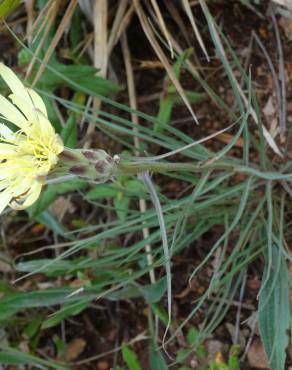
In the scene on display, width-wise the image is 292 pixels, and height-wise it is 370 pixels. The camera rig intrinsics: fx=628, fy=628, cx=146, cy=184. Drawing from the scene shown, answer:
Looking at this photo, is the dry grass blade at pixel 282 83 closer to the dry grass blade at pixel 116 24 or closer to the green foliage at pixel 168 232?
the green foliage at pixel 168 232

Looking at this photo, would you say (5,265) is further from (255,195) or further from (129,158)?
(129,158)

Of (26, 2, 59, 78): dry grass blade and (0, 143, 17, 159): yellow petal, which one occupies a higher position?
(26, 2, 59, 78): dry grass blade

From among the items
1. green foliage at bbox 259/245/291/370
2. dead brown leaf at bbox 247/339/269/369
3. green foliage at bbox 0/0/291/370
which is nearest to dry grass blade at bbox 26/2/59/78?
green foliage at bbox 0/0/291/370

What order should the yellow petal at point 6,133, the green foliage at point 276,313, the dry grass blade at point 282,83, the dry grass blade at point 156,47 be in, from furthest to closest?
1. the dry grass blade at point 282,83
2. the dry grass blade at point 156,47
3. the green foliage at point 276,313
4. the yellow petal at point 6,133

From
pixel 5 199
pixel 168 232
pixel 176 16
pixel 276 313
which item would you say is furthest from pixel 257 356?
pixel 176 16

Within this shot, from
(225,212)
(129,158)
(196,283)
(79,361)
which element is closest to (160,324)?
(196,283)

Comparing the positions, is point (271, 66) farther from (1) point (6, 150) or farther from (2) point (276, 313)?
(1) point (6, 150)

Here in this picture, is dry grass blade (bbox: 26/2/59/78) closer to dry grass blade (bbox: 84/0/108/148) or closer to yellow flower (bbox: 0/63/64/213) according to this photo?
dry grass blade (bbox: 84/0/108/148)

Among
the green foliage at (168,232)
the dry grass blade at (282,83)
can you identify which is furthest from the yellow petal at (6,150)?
the dry grass blade at (282,83)
